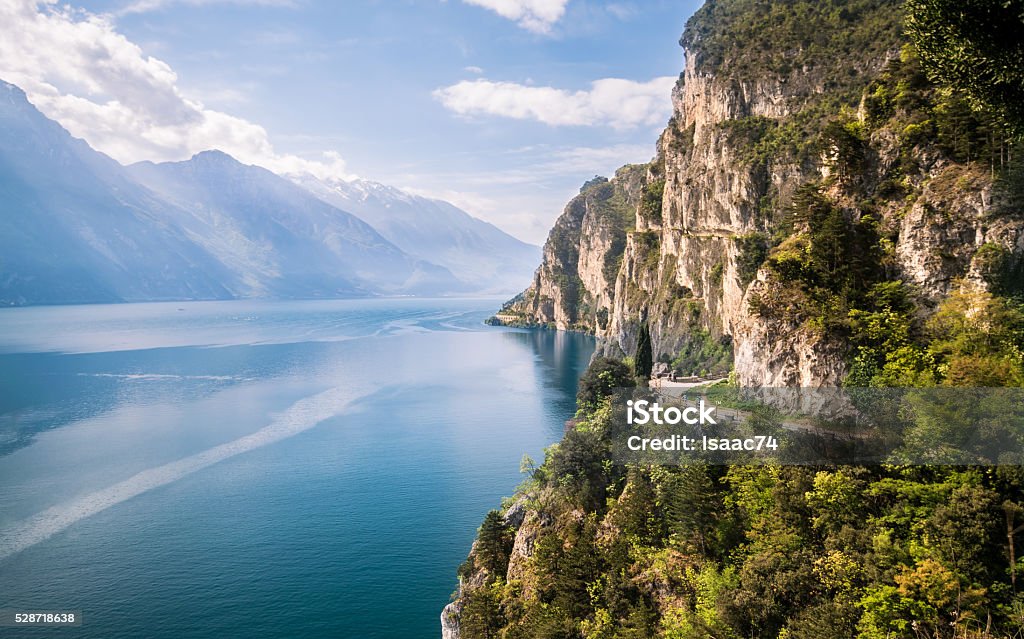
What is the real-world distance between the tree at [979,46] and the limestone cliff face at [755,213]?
390 inches

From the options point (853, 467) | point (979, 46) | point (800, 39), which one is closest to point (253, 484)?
point (853, 467)

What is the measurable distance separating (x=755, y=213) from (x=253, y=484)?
52.5 m

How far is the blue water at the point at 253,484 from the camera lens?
101 ft

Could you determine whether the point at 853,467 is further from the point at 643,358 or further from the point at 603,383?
the point at 643,358

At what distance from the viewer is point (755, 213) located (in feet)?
192

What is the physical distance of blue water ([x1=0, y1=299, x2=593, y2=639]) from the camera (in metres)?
Answer: 30.8

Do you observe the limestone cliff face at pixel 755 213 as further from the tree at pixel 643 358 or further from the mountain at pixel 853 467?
the tree at pixel 643 358

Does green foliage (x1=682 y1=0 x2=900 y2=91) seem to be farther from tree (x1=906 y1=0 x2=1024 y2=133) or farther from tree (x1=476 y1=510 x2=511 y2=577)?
tree (x1=476 y1=510 x2=511 y2=577)

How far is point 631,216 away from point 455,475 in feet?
342

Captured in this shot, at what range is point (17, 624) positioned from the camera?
1155 inches

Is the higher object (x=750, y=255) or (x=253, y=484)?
(x=750, y=255)

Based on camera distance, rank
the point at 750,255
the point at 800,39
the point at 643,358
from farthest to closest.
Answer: the point at 800,39
the point at 750,255
the point at 643,358

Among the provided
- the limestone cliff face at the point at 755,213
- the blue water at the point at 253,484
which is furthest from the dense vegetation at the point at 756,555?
the blue water at the point at 253,484

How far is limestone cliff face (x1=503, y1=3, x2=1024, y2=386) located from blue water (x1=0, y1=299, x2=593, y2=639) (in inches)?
781
